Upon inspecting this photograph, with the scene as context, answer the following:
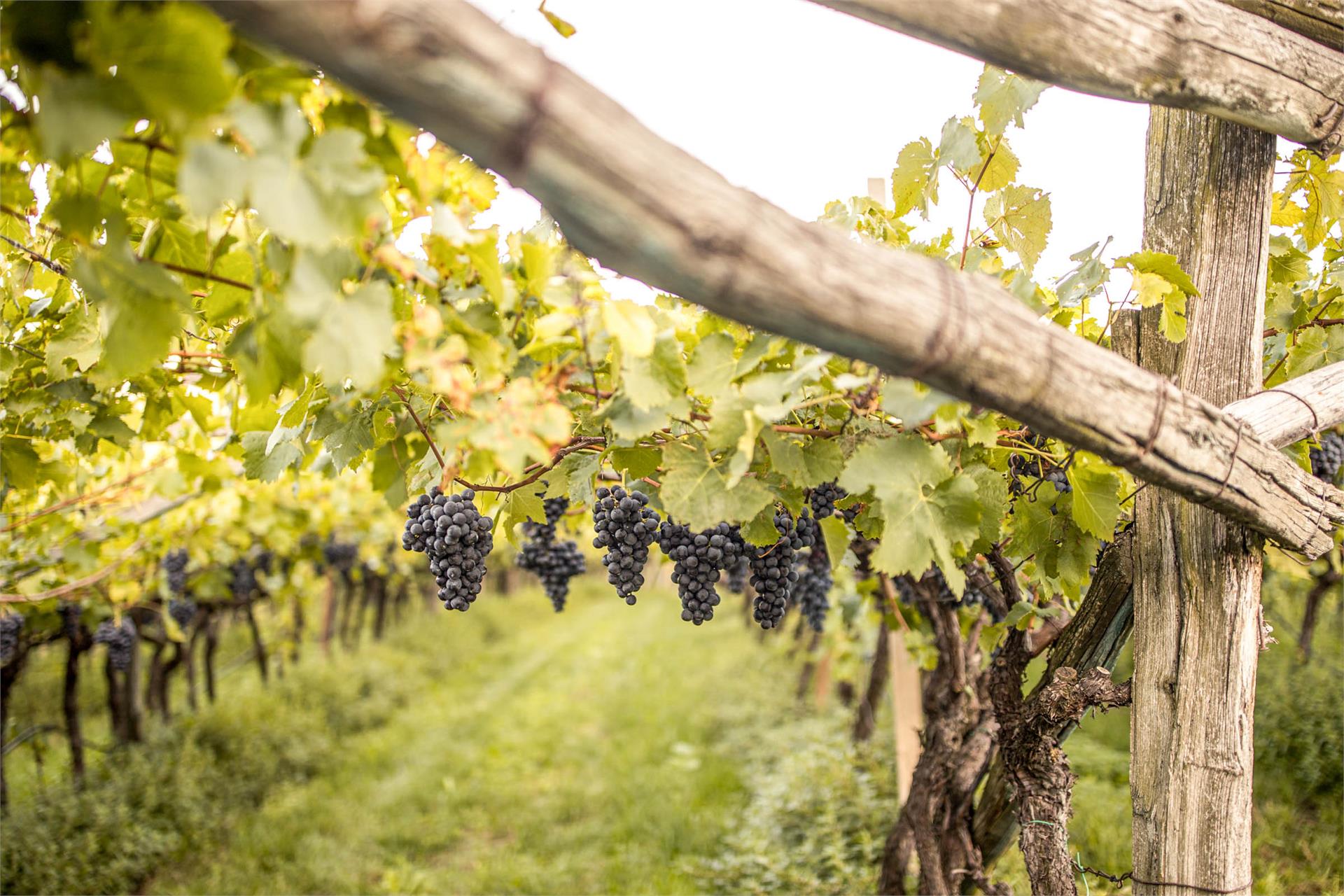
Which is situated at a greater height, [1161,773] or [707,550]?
[707,550]

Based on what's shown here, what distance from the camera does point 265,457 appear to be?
226cm

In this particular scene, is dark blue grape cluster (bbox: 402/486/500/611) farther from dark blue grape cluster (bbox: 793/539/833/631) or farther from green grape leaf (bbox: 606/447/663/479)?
dark blue grape cluster (bbox: 793/539/833/631)

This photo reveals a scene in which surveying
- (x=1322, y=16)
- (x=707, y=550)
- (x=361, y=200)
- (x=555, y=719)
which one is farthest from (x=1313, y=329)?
(x=555, y=719)

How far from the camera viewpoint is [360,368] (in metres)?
1.07

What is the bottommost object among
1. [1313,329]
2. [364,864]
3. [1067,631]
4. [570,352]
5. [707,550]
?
[364,864]

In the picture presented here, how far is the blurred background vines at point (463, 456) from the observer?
1.10 meters

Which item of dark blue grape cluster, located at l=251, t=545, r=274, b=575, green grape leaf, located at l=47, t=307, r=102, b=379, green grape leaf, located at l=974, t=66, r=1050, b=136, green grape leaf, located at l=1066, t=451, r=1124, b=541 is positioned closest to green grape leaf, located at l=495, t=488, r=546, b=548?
green grape leaf, located at l=47, t=307, r=102, b=379

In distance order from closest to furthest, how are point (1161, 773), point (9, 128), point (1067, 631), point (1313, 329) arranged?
point (9, 128)
point (1161, 773)
point (1067, 631)
point (1313, 329)

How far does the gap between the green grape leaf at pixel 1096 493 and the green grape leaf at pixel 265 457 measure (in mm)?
1949

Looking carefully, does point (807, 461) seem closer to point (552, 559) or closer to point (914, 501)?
point (914, 501)

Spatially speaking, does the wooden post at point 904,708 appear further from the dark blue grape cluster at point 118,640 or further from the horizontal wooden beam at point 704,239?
the dark blue grape cluster at point 118,640

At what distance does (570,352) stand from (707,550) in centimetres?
80

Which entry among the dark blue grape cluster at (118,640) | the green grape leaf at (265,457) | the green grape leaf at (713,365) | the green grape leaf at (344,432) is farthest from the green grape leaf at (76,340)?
the dark blue grape cluster at (118,640)

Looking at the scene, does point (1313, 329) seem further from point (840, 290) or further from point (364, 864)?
point (364, 864)
